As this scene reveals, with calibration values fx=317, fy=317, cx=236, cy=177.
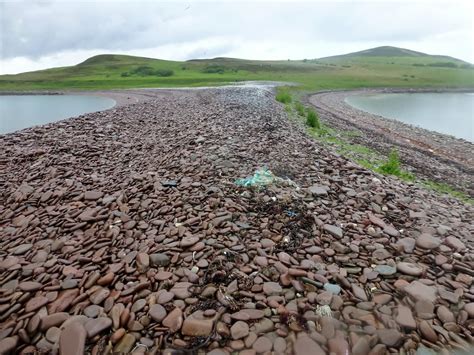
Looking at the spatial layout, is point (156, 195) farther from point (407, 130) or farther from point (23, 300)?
point (407, 130)

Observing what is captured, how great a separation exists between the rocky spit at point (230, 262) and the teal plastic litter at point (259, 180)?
0.22 m

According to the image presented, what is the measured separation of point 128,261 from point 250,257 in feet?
6.39

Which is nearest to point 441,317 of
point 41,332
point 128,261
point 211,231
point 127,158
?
point 211,231

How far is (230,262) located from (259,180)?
2784 millimetres

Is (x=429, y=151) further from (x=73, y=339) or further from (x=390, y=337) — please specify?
(x=73, y=339)

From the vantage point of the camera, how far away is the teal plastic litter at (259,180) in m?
7.20

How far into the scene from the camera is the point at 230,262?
16.1 feet

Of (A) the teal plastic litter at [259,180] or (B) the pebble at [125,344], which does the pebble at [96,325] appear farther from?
(A) the teal plastic litter at [259,180]

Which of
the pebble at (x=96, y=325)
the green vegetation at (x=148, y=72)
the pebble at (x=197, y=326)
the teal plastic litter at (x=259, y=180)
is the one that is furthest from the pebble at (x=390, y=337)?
the green vegetation at (x=148, y=72)

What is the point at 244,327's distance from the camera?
3.93 meters

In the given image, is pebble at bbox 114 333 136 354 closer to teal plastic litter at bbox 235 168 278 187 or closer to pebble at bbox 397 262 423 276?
pebble at bbox 397 262 423 276

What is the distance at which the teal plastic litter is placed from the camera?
7.20 metres

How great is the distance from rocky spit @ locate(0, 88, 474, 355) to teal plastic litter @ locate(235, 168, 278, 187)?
0.22 meters

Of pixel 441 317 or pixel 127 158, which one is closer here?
pixel 441 317
